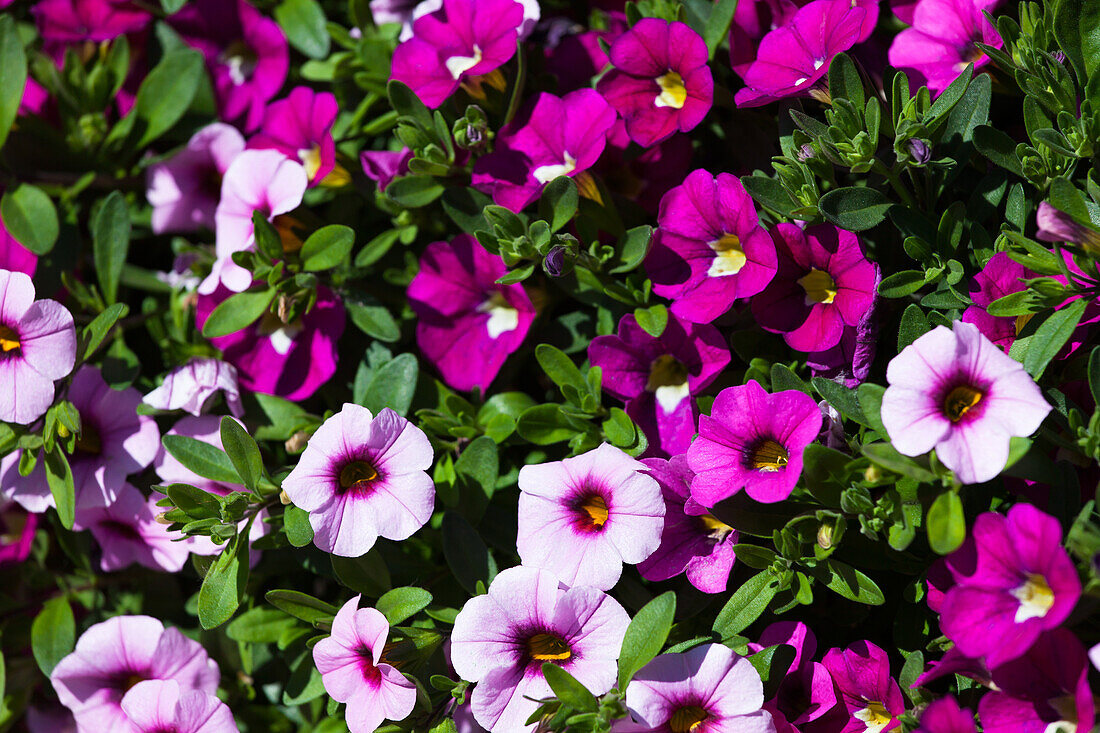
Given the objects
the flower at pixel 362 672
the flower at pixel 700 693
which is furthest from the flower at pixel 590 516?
the flower at pixel 362 672

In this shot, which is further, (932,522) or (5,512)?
(5,512)

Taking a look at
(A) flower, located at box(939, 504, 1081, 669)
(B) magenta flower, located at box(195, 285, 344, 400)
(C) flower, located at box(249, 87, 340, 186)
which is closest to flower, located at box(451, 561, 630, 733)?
(A) flower, located at box(939, 504, 1081, 669)

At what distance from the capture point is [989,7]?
1630 millimetres

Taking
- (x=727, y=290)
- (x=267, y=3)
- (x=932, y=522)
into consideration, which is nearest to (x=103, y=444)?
(x=267, y=3)

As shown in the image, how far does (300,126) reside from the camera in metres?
2.01

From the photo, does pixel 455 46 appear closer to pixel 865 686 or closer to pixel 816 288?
pixel 816 288

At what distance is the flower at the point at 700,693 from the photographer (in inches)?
52.2

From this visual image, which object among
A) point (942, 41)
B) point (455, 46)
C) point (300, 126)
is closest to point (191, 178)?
point (300, 126)

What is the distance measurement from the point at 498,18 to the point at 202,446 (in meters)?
1.00

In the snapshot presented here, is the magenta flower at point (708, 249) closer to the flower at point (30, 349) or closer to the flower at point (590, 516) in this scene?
the flower at point (590, 516)

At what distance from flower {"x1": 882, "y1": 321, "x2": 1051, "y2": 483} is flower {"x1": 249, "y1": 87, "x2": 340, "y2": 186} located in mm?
1291

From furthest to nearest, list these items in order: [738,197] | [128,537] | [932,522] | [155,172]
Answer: [155,172], [128,537], [738,197], [932,522]

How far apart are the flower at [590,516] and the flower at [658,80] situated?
0.63 metres

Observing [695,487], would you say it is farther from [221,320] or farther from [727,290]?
[221,320]
